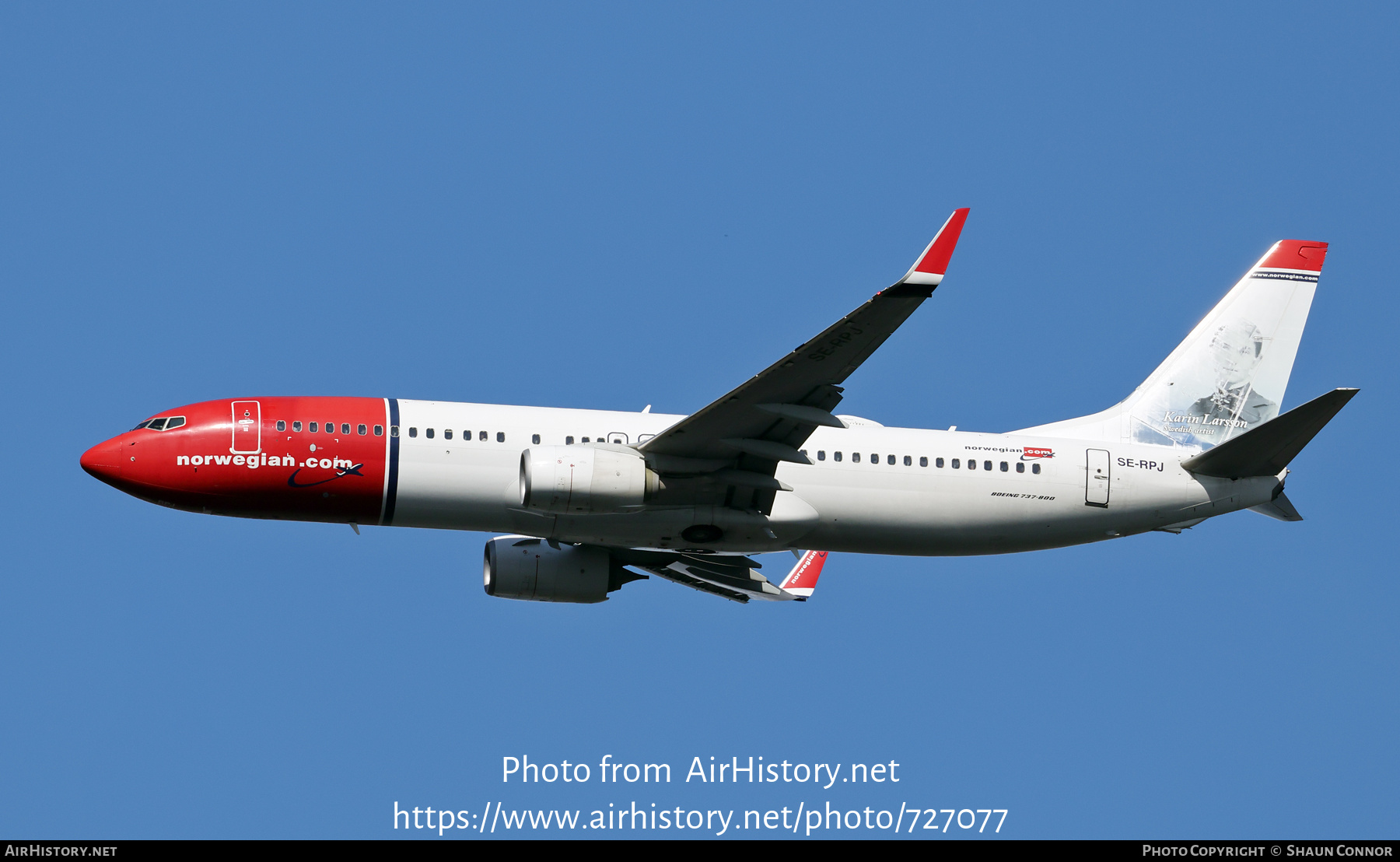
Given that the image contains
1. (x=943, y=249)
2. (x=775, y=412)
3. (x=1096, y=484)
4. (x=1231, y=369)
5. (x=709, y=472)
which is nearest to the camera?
(x=943, y=249)

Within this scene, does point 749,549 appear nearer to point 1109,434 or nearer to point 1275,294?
point 1109,434

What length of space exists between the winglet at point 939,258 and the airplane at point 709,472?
9.16ft

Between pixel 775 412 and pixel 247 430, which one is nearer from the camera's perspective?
pixel 775 412

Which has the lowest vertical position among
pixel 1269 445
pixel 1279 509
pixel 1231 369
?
pixel 1279 509

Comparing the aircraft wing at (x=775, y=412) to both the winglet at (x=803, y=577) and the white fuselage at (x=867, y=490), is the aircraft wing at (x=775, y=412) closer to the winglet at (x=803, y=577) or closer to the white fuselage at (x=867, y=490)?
the white fuselage at (x=867, y=490)

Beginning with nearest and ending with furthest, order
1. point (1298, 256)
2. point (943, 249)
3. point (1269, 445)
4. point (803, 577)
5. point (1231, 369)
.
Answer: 1. point (943, 249)
2. point (1269, 445)
3. point (1231, 369)
4. point (1298, 256)
5. point (803, 577)

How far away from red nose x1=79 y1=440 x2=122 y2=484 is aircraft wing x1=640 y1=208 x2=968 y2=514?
12.2 metres

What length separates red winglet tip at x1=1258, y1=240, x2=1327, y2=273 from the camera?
44.1 meters

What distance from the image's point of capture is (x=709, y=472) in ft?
120

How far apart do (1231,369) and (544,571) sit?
1956 cm

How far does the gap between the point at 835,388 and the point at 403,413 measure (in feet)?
34.6

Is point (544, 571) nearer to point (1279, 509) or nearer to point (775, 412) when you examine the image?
point (775, 412)

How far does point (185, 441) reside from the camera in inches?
1442

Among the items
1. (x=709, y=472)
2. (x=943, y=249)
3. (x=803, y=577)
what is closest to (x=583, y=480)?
(x=709, y=472)
